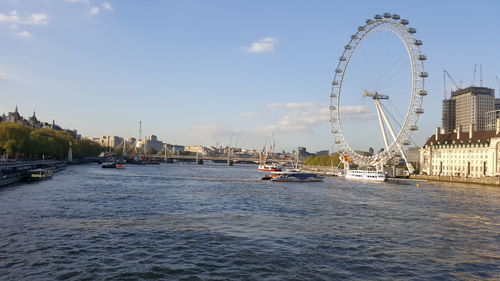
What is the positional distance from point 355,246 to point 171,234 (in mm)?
9902

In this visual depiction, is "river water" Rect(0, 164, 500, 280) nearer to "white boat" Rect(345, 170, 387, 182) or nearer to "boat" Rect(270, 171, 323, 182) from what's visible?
"boat" Rect(270, 171, 323, 182)

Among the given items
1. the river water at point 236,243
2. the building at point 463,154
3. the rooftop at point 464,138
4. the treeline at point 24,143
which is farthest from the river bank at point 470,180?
the treeline at point 24,143

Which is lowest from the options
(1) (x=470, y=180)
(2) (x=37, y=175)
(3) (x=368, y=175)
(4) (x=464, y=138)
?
(1) (x=470, y=180)

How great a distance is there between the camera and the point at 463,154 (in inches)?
4215

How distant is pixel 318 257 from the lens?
1859 centimetres

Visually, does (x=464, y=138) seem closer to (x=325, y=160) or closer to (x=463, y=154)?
(x=463, y=154)

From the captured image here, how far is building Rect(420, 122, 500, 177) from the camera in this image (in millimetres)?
96000

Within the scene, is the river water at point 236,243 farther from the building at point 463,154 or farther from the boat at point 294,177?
the building at point 463,154

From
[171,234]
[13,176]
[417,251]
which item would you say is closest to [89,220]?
[171,234]

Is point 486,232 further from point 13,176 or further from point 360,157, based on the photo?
point 360,157

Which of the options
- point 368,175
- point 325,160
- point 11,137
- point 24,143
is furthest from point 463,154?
point 11,137

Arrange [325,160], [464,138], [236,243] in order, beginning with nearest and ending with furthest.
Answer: [236,243] < [464,138] < [325,160]

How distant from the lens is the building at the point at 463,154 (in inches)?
3780

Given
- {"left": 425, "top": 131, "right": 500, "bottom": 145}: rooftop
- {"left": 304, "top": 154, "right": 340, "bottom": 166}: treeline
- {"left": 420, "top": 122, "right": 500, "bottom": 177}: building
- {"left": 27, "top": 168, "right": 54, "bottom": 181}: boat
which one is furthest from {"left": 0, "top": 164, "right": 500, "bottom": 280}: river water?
{"left": 304, "top": 154, "right": 340, "bottom": 166}: treeline
